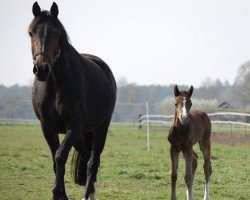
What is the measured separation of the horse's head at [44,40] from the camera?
441 cm

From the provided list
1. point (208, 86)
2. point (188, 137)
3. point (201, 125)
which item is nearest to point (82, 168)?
point (188, 137)

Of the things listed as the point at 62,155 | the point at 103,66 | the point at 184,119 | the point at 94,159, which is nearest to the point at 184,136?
the point at 184,119

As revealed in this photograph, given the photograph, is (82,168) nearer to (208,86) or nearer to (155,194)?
(155,194)

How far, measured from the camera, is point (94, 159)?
20.1 feet

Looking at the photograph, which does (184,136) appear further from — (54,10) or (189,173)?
(54,10)

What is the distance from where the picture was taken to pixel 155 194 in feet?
23.3

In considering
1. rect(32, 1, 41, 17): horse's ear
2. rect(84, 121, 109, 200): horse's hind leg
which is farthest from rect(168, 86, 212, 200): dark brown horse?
rect(32, 1, 41, 17): horse's ear

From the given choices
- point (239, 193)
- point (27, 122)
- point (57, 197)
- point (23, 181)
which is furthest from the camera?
point (27, 122)

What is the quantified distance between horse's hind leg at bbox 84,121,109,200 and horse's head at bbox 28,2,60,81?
1783 mm

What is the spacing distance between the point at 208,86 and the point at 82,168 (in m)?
97.6

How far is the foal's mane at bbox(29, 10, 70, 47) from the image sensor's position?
4789 mm

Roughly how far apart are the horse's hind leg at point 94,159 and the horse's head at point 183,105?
3.44 ft

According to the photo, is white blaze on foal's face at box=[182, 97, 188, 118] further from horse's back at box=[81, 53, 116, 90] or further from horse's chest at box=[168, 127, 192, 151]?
horse's back at box=[81, 53, 116, 90]

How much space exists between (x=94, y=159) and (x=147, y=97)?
380ft
